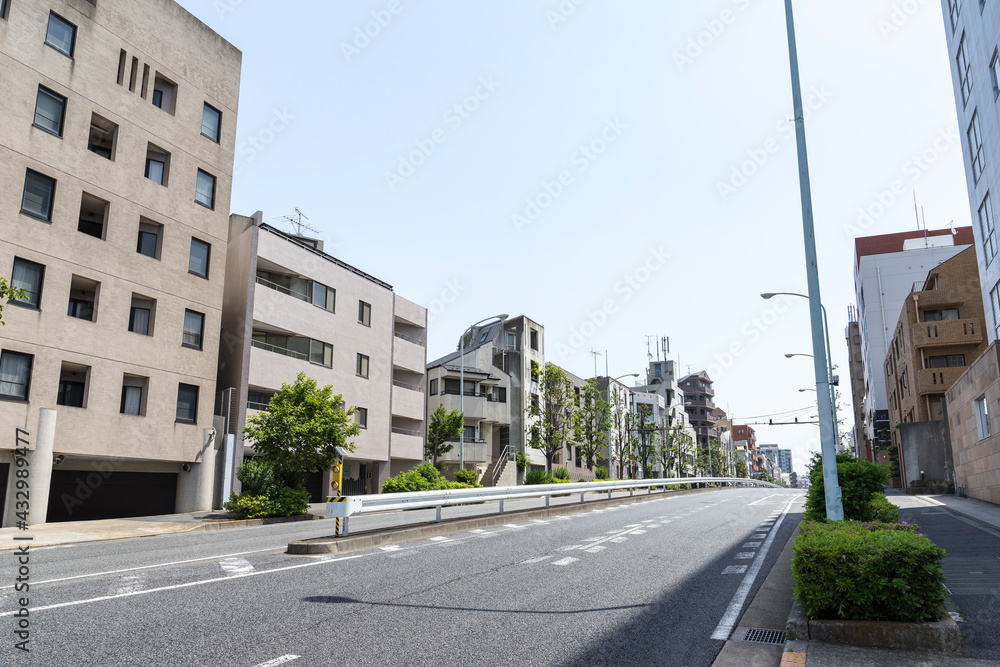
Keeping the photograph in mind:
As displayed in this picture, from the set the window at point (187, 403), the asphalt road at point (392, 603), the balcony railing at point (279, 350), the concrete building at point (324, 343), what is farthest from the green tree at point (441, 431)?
the asphalt road at point (392, 603)

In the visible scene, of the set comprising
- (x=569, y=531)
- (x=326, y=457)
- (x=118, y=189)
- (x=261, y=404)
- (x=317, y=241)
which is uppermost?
(x=317, y=241)

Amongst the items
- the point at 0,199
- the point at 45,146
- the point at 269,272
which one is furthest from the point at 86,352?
Answer: the point at 269,272

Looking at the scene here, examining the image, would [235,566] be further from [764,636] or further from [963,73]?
[963,73]

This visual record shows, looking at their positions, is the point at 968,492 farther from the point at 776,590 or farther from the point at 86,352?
the point at 86,352

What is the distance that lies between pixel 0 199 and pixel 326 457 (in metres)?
13.1

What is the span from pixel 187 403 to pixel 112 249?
21.1 ft

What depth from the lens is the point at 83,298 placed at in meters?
24.4

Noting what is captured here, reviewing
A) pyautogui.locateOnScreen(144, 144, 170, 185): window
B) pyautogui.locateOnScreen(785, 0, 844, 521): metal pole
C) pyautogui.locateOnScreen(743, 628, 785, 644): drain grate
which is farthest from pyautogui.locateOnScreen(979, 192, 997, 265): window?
pyautogui.locateOnScreen(144, 144, 170, 185): window

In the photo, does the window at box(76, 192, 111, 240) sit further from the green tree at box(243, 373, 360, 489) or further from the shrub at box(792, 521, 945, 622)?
the shrub at box(792, 521, 945, 622)

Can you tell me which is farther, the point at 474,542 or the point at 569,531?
the point at 569,531

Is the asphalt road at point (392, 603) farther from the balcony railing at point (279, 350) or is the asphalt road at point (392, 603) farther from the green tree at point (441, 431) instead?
the green tree at point (441, 431)

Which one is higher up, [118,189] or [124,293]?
[118,189]

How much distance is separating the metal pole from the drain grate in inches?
194

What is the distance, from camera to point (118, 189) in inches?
970
